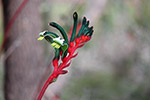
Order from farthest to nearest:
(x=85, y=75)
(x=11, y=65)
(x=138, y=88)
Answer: (x=85, y=75) → (x=138, y=88) → (x=11, y=65)

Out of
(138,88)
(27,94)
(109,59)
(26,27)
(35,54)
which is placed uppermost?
(109,59)

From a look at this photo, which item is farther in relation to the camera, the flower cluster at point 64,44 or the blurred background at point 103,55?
the blurred background at point 103,55

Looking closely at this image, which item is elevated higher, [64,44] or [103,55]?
[103,55]

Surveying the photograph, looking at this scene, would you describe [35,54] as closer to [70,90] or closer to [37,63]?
[37,63]

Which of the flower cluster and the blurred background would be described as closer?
the flower cluster

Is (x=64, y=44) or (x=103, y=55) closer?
(x=64, y=44)

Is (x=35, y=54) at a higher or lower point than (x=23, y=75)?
higher

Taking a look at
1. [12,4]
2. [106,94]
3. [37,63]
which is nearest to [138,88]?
[106,94]

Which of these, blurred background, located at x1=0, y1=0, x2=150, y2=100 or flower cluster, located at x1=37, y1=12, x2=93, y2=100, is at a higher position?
blurred background, located at x1=0, y1=0, x2=150, y2=100
